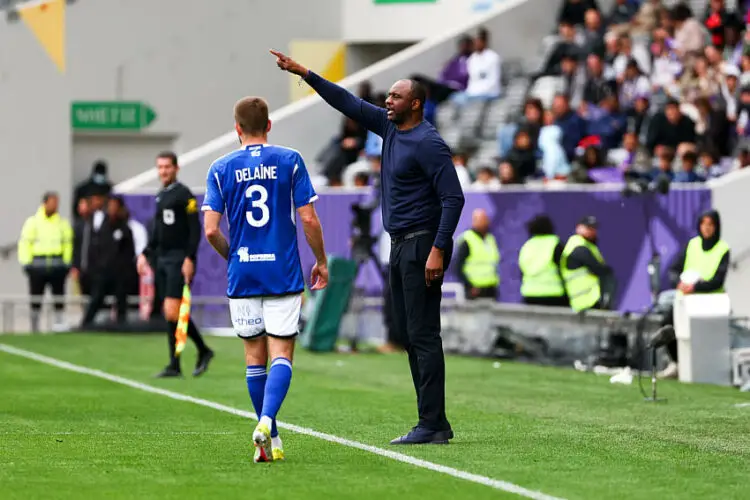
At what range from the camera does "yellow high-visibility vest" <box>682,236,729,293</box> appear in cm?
1839

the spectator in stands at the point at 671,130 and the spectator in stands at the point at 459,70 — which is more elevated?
the spectator in stands at the point at 459,70

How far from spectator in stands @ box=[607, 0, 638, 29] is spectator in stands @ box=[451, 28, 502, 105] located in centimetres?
212

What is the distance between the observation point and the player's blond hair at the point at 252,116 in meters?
10.2

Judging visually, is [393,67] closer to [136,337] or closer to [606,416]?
[136,337]

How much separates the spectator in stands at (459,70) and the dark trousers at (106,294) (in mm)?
7784

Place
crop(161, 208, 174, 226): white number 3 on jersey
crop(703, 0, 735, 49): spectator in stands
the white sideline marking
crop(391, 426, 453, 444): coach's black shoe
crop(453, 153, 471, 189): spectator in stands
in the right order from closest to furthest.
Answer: the white sideline marking < crop(391, 426, 453, 444): coach's black shoe < crop(161, 208, 174, 226): white number 3 on jersey < crop(453, 153, 471, 189): spectator in stands < crop(703, 0, 735, 49): spectator in stands

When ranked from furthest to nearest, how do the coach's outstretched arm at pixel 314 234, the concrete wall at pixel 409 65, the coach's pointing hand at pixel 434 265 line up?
the concrete wall at pixel 409 65 → the coach's pointing hand at pixel 434 265 → the coach's outstretched arm at pixel 314 234

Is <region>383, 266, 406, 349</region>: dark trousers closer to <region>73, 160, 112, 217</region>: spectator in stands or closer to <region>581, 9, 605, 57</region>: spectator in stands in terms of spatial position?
<region>581, 9, 605, 57</region>: spectator in stands

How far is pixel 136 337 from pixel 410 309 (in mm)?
14440

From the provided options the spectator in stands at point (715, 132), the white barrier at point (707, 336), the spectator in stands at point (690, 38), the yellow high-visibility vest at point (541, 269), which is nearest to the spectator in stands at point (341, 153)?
the spectator in stands at point (690, 38)

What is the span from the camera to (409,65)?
105 ft

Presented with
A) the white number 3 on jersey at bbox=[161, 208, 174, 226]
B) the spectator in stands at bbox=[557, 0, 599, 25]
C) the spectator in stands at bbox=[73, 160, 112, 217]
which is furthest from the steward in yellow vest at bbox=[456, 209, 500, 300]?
the spectator in stands at bbox=[73, 160, 112, 217]

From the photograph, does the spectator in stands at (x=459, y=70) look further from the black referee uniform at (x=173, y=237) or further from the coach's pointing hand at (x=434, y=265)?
the coach's pointing hand at (x=434, y=265)

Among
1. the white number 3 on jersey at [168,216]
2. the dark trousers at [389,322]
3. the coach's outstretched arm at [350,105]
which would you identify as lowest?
the dark trousers at [389,322]
